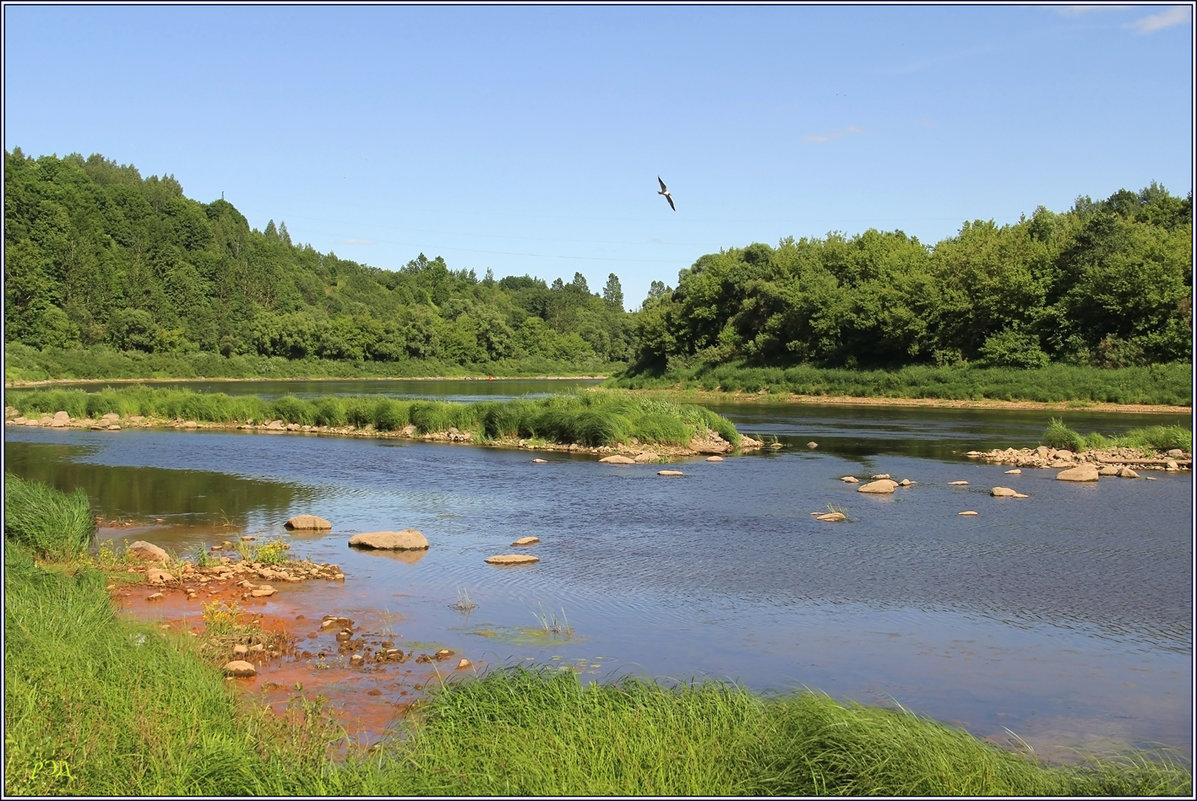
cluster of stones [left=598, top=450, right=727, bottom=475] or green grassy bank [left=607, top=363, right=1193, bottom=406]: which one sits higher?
green grassy bank [left=607, top=363, right=1193, bottom=406]

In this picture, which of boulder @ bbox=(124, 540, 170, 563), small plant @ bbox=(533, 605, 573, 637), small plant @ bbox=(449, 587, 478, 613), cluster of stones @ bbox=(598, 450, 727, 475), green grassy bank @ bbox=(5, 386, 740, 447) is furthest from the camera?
green grassy bank @ bbox=(5, 386, 740, 447)

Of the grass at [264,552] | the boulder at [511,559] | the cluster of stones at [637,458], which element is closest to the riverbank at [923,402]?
the cluster of stones at [637,458]

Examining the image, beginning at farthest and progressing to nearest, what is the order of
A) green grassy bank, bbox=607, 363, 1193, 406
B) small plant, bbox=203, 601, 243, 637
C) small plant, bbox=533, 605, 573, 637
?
green grassy bank, bbox=607, 363, 1193, 406 < small plant, bbox=533, 605, 573, 637 < small plant, bbox=203, 601, 243, 637

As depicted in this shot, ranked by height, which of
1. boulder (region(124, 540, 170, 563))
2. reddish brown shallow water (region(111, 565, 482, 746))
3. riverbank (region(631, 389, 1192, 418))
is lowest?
reddish brown shallow water (region(111, 565, 482, 746))

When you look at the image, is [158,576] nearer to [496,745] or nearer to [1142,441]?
[496,745]

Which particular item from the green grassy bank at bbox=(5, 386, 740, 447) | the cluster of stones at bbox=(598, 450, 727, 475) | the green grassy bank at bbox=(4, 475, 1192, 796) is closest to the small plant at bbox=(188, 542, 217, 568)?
the green grassy bank at bbox=(4, 475, 1192, 796)

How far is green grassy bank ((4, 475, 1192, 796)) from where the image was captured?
25.4 ft

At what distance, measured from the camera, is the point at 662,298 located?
104 meters

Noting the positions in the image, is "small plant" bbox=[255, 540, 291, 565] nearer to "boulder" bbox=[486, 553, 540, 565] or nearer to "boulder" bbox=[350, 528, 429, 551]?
"boulder" bbox=[350, 528, 429, 551]

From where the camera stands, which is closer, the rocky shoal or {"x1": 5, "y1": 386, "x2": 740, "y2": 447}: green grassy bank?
the rocky shoal

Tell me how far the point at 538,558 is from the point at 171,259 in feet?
375

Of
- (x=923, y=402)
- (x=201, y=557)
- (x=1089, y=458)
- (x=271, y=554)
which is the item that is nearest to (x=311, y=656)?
(x=271, y=554)

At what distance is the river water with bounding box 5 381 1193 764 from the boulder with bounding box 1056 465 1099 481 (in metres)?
0.40

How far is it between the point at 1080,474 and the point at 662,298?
75.3 metres
